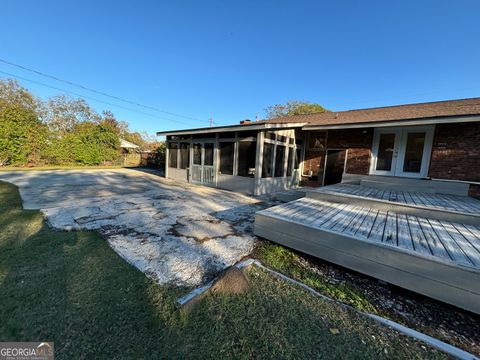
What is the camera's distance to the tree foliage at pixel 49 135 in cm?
1248

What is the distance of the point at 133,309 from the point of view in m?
1.70

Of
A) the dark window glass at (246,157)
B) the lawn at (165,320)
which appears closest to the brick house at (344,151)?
the dark window glass at (246,157)

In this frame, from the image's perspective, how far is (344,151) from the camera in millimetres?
7750

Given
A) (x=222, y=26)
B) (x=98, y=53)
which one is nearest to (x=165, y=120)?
(x=98, y=53)

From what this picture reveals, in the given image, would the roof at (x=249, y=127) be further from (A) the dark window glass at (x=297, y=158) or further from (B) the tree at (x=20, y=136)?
(B) the tree at (x=20, y=136)

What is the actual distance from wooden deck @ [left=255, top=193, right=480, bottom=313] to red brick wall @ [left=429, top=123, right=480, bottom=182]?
13.4ft

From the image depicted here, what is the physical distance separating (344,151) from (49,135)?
19.6 m

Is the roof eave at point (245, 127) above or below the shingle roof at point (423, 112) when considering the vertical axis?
below

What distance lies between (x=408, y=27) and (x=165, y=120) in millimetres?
27694

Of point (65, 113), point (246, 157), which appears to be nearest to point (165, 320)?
point (246, 157)

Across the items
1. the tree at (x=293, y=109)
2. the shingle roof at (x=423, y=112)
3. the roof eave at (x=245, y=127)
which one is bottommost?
the roof eave at (x=245, y=127)

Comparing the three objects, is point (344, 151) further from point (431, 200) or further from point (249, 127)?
point (249, 127)

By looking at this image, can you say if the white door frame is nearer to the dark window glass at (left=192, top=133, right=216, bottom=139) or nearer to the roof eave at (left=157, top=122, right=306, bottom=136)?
the roof eave at (left=157, top=122, right=306, bottom=136)

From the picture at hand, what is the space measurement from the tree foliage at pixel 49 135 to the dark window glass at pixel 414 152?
21.1 meters
